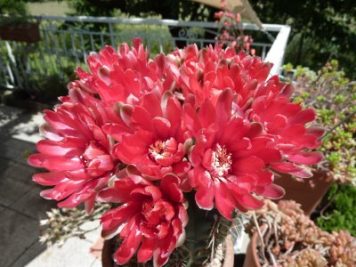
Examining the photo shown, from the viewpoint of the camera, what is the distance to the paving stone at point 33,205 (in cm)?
262

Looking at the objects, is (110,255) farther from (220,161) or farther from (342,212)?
(342,212)

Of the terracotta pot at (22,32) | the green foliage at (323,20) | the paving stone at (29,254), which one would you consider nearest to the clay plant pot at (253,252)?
the paving stone at (29,254)

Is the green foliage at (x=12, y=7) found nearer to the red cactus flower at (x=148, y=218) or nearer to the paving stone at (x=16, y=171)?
the paving stone at (x=16, y=171)

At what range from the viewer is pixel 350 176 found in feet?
5.82

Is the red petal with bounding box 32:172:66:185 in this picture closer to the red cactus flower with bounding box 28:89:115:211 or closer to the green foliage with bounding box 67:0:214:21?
the red cactus flower with bounding box 28:89:115:211

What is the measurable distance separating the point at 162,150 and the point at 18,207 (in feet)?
7.90

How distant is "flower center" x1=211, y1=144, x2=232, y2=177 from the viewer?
0.66 meters

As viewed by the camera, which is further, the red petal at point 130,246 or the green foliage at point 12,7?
the green foliage at point 12,7

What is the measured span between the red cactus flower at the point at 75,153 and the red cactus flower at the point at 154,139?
0.18 feet

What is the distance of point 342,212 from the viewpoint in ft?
6.17

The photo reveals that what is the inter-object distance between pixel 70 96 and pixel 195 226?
1.46 ft

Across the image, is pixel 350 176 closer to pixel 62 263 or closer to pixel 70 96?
pixel 70 96

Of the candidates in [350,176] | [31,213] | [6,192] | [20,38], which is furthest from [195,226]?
[20,38]

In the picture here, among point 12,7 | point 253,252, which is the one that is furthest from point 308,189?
point 12,7
